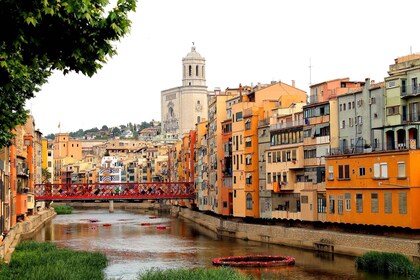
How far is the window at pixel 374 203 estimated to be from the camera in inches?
1827

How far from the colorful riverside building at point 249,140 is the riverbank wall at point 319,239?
7.07ft

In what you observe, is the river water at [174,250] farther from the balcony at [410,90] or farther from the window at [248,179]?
the balcony at [410,90]

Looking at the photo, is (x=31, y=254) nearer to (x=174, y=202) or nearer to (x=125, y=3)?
(x=125, y=3)

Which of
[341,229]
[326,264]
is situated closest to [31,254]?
[326,264]

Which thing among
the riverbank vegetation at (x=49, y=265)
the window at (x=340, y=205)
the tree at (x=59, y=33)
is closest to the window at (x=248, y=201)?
the window at (x=340, y=205)

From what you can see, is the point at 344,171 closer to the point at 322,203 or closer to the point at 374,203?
the point at 374,203

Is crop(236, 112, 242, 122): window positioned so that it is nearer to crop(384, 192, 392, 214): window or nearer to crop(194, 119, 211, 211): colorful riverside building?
crop(194, 119, 211, 211): colorful riverside building

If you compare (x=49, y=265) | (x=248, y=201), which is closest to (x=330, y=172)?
(x=248, y=201)

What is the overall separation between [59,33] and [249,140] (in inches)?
2109

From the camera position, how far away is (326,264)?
1719 inches

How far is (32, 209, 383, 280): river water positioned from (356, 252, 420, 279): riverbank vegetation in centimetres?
71

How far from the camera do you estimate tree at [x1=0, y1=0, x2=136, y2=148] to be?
1260 cm

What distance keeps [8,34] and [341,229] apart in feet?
133

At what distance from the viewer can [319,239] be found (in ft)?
166
